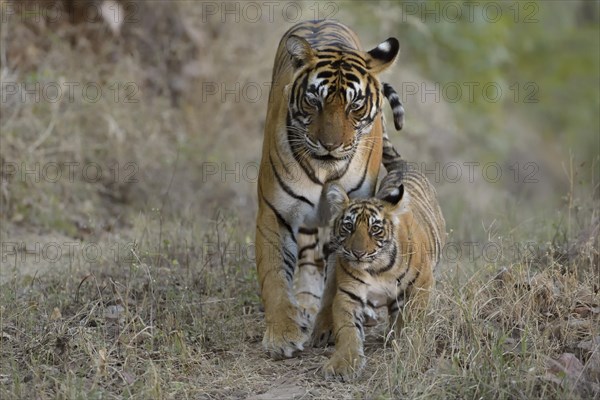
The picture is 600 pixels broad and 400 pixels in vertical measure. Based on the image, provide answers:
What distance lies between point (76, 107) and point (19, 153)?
0.97m

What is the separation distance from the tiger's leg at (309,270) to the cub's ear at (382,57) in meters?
1.39

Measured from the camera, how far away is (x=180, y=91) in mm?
10648

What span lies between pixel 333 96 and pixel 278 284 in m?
1.11

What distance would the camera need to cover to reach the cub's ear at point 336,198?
5.33 metres

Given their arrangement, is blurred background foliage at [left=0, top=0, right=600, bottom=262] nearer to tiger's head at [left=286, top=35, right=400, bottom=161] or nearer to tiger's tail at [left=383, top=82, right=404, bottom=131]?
tiger's tail at [left=383, top=82, right=404, bottom=131]

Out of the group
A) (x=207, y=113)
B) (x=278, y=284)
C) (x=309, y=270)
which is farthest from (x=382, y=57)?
(x=207, y=113)

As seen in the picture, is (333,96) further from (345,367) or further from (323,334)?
(345,367)

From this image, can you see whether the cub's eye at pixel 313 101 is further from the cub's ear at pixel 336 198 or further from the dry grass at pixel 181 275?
the dry grass at pixel 181 275

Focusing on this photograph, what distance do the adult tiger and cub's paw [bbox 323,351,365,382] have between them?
0.46m

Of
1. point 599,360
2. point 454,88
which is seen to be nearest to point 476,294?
point 599,360

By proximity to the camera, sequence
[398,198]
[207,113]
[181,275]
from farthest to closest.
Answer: [207,113] < [181,275] < [398,198]

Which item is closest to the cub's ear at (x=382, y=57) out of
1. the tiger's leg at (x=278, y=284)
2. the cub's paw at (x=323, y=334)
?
the tiger's leg at (x=278, y=284)

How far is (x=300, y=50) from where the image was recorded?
18.8 ft

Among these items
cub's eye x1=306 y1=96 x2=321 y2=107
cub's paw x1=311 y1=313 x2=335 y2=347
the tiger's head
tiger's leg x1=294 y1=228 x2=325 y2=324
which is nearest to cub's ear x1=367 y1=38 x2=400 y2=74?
the tiger's head
